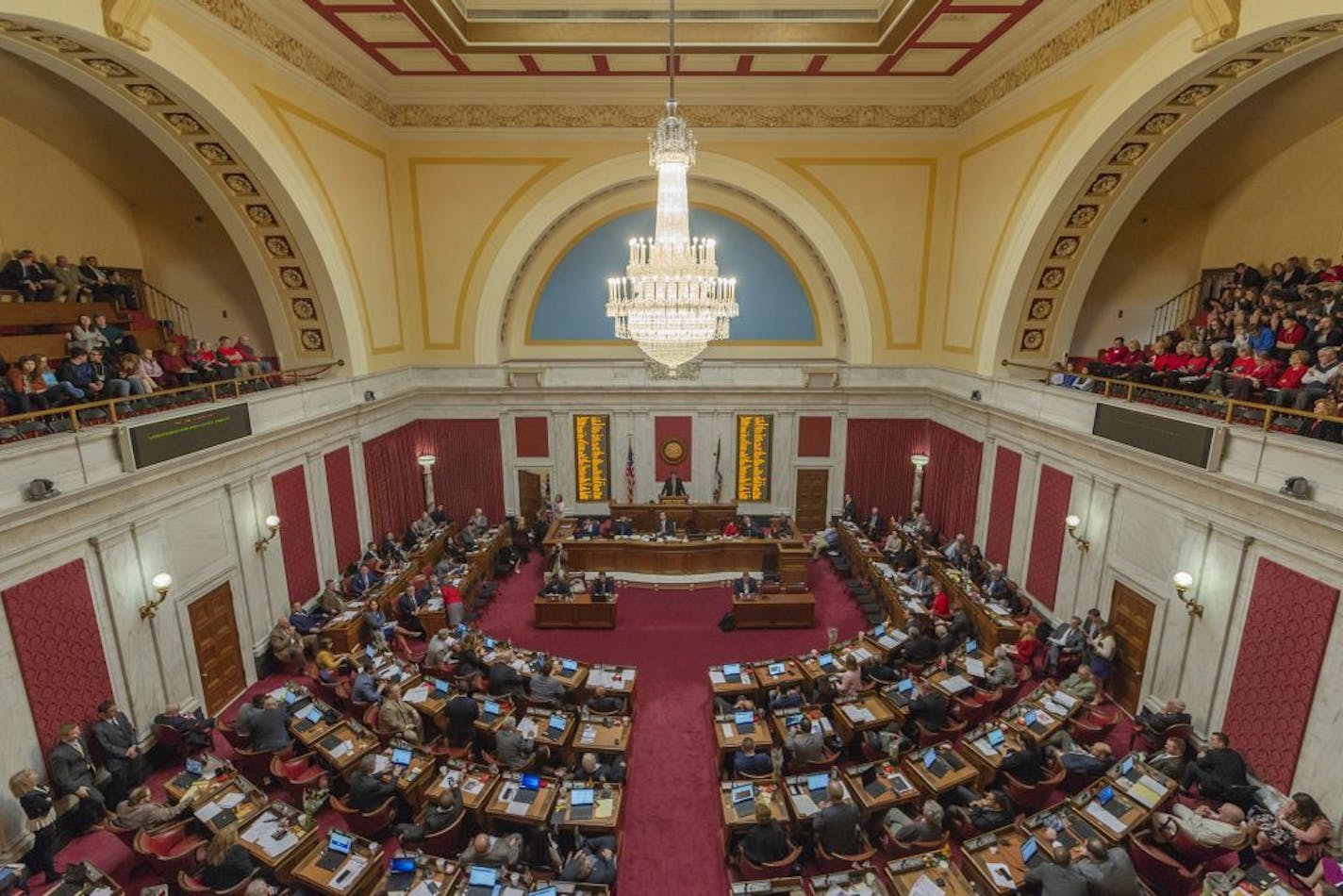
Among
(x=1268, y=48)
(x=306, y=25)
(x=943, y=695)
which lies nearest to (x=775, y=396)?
(x=943, y=695)

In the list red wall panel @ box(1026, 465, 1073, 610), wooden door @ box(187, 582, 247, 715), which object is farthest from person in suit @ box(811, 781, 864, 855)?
wooden door @ box(187, 582, 247, 715)

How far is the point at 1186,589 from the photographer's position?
299 inches

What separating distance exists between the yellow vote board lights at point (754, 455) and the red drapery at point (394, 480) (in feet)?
24.8

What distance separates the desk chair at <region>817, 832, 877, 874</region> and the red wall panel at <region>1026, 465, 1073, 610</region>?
5993 mm

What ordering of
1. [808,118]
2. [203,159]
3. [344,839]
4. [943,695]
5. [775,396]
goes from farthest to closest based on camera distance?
[775,396], [808,118], [203,159], [943,695], [344,839]

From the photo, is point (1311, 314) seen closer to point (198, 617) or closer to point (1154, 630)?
point (1154, 630)

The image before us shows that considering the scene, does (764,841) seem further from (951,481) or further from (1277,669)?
(951,481)

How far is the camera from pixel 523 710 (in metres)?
8.32

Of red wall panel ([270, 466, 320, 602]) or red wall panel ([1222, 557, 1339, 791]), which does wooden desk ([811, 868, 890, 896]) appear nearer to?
red wall panel ([1222, 557, 1339, 791])

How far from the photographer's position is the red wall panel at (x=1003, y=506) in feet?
37.3

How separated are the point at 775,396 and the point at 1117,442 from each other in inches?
298

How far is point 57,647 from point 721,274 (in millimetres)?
12904

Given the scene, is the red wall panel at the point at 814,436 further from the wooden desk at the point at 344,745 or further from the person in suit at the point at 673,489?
the wooden desk at the point at 344,745

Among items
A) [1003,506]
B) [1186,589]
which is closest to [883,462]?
[1003,506]
